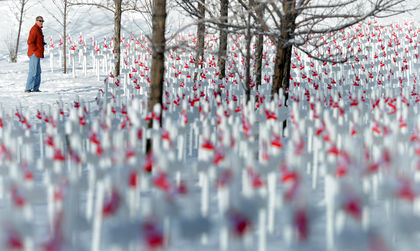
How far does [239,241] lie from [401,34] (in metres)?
18.0

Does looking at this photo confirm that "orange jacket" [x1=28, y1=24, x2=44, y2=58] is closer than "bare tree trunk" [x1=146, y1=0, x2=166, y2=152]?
No

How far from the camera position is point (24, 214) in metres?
2.92

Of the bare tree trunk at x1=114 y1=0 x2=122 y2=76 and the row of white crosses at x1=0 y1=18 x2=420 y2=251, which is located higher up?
the bare tree trunk at x1=114 y1=0 x2=122 y2=76

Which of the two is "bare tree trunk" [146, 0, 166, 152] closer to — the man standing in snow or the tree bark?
the tree bark

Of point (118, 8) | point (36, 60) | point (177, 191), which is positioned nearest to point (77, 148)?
point (177, 191)

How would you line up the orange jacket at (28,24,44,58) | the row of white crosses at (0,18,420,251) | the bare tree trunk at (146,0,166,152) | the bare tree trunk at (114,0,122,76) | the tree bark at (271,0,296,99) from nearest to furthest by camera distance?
the row of white crosses at (0,18,420,251), the bare tree trunk at (146,0,166,152), the tree bark at (271,0,296,99), the orange jacket at (28,24,44,58), the bare tree trunk at (114,0,122,76)

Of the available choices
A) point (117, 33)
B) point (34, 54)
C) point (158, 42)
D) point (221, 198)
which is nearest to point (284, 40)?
point (158, 42)

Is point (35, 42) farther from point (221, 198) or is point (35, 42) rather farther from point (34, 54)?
point (221, 198)

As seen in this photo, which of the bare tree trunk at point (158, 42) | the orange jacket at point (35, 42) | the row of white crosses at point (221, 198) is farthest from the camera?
the orange jacket at point (35, 42)

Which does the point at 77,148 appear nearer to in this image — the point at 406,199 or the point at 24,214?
the point at 24,214

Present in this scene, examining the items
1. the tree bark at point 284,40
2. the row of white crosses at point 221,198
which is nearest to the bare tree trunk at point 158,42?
the row of white crosses at point 221,198

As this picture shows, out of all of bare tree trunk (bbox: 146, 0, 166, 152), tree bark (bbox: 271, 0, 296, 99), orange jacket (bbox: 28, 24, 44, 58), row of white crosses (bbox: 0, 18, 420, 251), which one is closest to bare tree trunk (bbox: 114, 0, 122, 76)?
orange jacket (bbox: 28, 24, 44, 58)

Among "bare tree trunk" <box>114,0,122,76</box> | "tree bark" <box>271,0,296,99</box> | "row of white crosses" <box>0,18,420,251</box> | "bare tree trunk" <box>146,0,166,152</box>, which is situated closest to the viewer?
"row of white crosses" <box>0,18,420,251</box>

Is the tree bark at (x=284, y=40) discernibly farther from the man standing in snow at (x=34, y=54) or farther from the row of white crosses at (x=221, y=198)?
the man standing in snow at (x=34, y=54)
